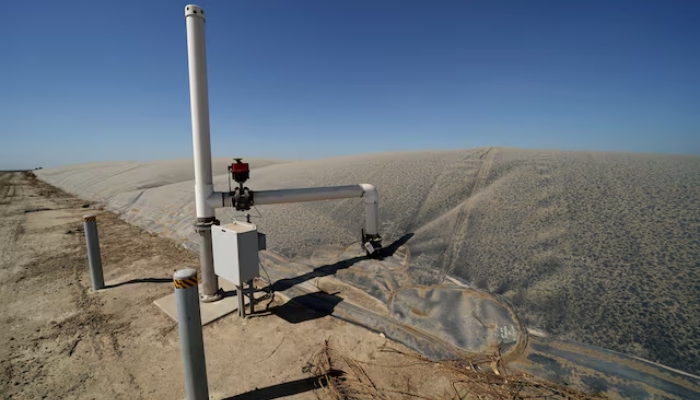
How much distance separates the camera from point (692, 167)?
5.01 m

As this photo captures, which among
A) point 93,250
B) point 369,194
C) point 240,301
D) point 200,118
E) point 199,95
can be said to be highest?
point 199,95

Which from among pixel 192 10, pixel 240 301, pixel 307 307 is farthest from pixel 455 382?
pixel 192 10

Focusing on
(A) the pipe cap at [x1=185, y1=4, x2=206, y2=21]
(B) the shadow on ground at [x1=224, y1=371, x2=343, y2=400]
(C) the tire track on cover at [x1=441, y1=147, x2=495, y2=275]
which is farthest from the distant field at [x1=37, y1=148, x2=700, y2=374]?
(A) the pipe cap at [x1=185, y1=4, x2=206, y2=21]

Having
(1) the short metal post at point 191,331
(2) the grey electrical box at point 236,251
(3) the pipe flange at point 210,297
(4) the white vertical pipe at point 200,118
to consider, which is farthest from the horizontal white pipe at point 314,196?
(1) the short metal post at point 191,331

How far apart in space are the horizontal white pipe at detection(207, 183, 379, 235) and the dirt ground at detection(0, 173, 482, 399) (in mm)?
1489

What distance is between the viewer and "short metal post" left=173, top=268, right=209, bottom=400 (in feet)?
6.96

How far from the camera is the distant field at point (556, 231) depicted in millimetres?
3092

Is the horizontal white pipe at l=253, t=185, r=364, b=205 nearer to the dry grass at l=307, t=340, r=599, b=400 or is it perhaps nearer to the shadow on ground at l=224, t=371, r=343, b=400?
the dry grass at l=307, t=340, r=599, b=400

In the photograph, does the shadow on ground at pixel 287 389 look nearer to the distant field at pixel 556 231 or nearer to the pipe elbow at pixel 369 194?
the distant field at pixel 556 231

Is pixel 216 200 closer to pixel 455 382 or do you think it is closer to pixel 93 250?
pixel 93 250

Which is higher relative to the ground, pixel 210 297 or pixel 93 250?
pixel 93 250

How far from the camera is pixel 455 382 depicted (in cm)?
267

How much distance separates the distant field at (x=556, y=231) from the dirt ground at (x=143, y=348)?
1.65m

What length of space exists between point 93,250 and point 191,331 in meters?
3.37
